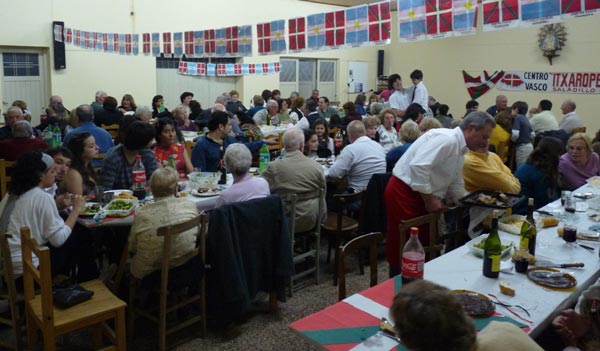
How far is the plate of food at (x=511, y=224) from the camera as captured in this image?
296 centimetres

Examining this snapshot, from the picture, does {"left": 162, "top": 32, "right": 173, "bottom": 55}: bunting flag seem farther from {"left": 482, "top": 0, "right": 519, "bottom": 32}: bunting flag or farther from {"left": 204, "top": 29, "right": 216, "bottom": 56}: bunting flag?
{"left": 482, "top": 0, "right": 519, "bottom": 32}: bunting flag

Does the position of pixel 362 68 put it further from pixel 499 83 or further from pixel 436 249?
pixel 436 249

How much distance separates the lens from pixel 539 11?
4.61m

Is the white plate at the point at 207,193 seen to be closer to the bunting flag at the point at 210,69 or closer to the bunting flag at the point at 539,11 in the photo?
the bunting flag at the point at 539,11

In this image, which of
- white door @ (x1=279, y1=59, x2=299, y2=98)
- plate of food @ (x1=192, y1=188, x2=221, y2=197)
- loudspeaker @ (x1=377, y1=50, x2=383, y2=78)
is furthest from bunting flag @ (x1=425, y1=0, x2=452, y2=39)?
loudspeaker @ (x1=377, y1=50, x2=383, y2=78)

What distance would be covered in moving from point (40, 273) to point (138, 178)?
5.21 ft

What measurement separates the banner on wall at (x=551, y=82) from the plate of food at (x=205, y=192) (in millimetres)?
9254

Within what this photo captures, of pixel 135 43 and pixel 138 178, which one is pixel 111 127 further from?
pixel 138 178

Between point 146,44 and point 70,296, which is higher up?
point 146,44

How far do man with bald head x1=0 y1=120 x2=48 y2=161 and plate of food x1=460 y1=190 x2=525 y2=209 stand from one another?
3.82m

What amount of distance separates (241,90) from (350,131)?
748 centimetres

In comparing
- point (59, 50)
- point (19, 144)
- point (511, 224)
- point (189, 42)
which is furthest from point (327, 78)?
point (511, 224)

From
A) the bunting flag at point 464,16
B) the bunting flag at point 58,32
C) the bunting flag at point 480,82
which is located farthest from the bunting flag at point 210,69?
the bunting flag at point 464,16

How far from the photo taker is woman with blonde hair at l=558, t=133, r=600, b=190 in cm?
450
